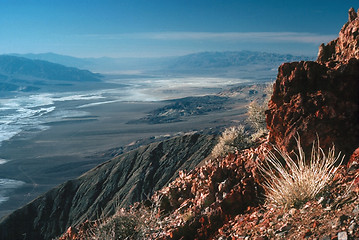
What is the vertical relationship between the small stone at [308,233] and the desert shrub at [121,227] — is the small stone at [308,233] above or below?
above

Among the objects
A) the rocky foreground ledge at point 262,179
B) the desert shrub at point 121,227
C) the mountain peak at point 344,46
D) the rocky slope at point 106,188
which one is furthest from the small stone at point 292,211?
the rocky slope at point 106,188

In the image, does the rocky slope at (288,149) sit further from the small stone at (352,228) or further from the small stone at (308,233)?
the small stone at (352,228)

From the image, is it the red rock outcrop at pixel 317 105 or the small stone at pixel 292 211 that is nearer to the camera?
the small stone at pixel 292 211

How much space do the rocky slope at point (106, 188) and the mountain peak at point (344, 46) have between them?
20.1 m

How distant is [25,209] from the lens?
121ft

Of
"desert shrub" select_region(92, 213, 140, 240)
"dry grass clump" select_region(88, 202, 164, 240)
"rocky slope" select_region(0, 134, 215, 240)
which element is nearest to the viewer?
"dry grass clump" select_region(88, 202, 164, 240)

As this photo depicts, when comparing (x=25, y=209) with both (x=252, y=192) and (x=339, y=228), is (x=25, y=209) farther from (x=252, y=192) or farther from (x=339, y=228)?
(x=339, y=228)

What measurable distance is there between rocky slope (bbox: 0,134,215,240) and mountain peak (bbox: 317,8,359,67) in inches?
793

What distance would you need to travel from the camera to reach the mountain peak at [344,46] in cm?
879

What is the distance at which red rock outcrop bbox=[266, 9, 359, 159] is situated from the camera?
6.76 meters

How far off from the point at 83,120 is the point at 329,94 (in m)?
171

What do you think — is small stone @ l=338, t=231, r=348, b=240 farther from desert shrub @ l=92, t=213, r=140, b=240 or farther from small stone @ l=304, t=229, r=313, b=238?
desert shrub @ l=92, t=213, r=140, b=240

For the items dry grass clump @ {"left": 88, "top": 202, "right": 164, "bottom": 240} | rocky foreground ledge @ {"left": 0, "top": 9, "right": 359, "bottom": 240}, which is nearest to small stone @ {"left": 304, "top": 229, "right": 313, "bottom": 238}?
rocky foreground ledge @ {"left": 0, "top": 9, "right": 359, "bottom": 240}

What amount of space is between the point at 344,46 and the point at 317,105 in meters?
3.77
